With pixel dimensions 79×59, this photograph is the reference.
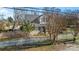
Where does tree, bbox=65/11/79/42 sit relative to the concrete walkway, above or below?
above

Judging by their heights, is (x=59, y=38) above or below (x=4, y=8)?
below

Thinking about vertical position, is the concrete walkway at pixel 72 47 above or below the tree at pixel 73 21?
below

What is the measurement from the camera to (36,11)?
104 inches

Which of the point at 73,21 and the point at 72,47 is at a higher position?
the point at 73,21

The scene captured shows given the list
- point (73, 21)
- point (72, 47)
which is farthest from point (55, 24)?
point (72, 47)

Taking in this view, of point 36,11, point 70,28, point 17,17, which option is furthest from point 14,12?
point 70,28

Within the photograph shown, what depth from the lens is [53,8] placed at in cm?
264

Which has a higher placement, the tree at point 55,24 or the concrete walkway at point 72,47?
the tree at point 55,24

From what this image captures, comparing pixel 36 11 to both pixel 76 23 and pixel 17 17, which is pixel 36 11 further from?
pixel 76 23

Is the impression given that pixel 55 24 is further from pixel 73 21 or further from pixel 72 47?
pixel 72 47

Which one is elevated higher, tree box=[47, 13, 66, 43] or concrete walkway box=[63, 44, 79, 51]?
tree box=[47, 13, 66, 43]
